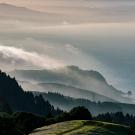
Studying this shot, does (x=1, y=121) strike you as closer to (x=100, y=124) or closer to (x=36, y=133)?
(x=36, y=133)

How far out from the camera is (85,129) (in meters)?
120

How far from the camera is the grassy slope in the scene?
119 m

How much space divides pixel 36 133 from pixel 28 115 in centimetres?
3769

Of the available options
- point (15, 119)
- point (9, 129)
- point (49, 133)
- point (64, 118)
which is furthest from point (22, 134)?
point (64, 118)

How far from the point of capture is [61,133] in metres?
118

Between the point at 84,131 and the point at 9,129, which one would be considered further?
the point at 9,129

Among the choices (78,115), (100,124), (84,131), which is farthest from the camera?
(78,115)

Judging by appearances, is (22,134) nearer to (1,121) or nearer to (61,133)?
(1,121)

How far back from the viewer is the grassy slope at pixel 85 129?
11861 centimetres

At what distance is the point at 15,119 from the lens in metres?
159

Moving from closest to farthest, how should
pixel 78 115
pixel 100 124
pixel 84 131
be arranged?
pixel 84 131
pixel 100 124
pixel 78 115

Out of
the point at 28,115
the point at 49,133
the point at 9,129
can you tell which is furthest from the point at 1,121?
the point at 28,115

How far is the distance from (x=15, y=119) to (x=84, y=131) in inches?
1708

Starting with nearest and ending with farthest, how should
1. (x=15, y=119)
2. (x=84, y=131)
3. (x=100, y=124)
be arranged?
(x=84, y=131)
(x=100, y=124)
(x=15, y=119)
